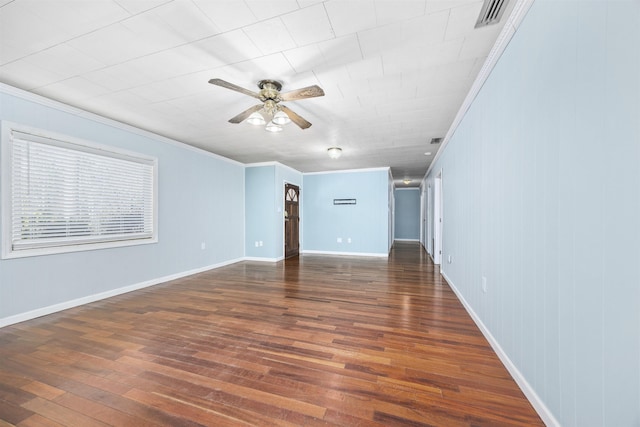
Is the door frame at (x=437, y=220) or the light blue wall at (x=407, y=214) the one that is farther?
the light blue wall at (x=407, y=214)

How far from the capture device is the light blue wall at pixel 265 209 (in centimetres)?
602

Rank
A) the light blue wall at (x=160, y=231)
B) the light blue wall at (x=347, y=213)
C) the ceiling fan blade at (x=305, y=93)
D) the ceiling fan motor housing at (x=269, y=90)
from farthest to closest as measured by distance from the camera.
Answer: the light blue wall at (x=347, y=213), the light blue wall at (x=160, y=231), the ceiling fan motor housing at (x=269, y=90), the ceiling fan blade at (x=305, y=93)

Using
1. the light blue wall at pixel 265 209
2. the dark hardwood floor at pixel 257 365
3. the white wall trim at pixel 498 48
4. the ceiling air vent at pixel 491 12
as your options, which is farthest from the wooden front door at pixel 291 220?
the ceiling air vent at pixel 491 12

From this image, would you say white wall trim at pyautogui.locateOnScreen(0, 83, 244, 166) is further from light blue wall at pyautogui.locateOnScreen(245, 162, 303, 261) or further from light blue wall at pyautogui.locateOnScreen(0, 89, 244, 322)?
light blue wall at pyautogui.locateOnScreen(245, 162, 303, 261)

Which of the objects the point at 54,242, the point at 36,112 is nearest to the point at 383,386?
the point at 54,242

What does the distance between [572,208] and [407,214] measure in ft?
33.2

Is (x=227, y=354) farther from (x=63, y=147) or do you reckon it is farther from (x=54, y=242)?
(x=63, y=147)

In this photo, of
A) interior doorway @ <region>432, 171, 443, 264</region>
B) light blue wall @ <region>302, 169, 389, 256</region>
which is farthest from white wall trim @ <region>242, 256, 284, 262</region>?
interior doorway @ <region>432, 171, 443, 264</region>

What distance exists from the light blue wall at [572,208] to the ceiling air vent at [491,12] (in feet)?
0.58

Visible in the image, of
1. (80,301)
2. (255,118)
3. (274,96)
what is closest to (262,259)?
(80,301)

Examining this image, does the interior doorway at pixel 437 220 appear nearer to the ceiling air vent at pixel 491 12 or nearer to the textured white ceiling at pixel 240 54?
the textured white ceiling at pixel 240 54

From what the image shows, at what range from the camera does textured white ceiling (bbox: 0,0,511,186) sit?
159 centimetres

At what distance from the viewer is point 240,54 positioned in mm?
2012

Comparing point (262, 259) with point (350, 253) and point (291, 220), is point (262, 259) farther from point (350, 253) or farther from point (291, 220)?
point (350, 253)
